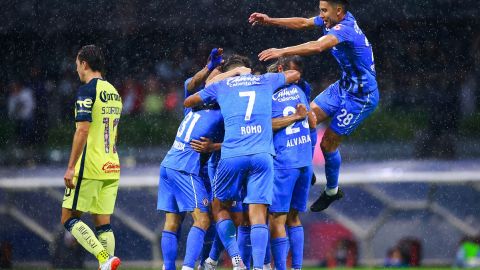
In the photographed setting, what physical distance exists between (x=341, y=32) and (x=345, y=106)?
80 cm

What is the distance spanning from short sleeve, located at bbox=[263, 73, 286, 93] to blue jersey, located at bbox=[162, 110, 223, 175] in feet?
2.14

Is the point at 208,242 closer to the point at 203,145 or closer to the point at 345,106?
the point at 203,145

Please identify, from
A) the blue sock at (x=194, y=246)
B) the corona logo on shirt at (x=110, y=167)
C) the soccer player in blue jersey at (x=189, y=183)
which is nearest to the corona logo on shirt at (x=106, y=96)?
the corona logo on shirt at (x=110, y=167)

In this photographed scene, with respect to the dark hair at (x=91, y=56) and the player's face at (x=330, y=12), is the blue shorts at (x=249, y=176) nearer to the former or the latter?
the player's face at (x=330, y=12)

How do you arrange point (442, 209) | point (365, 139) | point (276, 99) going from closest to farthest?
point (276, 99) < point (442, 209) < point (365, 139)

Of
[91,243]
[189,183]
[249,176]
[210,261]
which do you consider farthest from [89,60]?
[210,261]

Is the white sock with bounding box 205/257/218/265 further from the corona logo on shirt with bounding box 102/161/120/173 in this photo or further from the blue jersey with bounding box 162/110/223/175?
the corona logo on shirt with bounding box 102/161/120/173

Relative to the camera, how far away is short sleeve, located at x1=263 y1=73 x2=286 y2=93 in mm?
8633

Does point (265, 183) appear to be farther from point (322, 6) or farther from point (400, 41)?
point (400, 41)

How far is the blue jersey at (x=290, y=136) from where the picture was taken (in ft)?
29.0

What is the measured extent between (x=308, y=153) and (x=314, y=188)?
16.0 ft

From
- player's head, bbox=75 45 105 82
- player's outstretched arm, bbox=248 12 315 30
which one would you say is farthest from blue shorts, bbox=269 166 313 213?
player's head, bbox=75 45 105 82

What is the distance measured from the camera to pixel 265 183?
8.47 m

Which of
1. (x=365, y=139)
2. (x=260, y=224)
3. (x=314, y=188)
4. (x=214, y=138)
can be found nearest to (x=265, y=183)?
(x=260, y=224)
